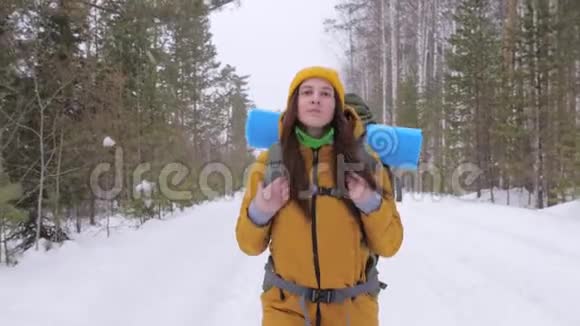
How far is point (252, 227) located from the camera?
7.14ft

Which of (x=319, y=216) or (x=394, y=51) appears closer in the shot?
(x=319, y=216)

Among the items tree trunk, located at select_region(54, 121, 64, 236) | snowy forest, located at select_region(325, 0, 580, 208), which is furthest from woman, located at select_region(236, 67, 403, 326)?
snowy forest, located at select_region(325, 0, 580, 208)

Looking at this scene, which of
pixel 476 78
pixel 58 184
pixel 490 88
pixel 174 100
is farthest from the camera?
pixel 476 78

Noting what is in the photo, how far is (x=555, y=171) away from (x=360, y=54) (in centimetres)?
1947

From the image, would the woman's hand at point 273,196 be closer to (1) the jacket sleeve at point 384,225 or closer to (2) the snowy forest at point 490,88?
(1) the jacket sleeve at point 384,225

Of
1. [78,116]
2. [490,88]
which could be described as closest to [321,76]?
[78,116]

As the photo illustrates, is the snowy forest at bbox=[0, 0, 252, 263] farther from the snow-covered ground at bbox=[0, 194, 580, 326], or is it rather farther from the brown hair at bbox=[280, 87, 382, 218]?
the brown hair at bbox=[280, 87, 382, 218]

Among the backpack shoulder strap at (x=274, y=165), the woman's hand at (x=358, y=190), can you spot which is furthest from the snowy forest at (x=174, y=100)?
the woman's hand at (x=358, y=190)

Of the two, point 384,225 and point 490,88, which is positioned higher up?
point 490,88

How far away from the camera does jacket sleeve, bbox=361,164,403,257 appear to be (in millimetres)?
2127

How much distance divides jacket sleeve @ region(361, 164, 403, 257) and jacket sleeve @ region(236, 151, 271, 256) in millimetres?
460

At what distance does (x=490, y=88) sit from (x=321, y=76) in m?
21.8

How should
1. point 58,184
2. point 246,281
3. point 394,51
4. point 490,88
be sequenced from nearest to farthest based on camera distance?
point 246,281
point 58,184
point 394,51
point 490,88

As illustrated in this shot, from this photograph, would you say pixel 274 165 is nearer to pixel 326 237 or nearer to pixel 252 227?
pixel 252 227
